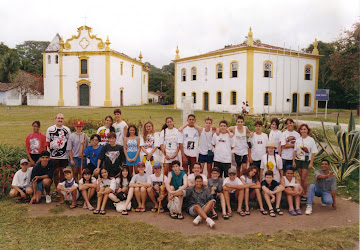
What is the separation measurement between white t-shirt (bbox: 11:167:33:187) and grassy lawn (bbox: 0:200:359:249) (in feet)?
3.51

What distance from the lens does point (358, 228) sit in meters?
5.09

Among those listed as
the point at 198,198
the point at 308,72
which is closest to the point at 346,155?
the point at 198,198

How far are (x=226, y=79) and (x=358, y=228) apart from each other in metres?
26.6

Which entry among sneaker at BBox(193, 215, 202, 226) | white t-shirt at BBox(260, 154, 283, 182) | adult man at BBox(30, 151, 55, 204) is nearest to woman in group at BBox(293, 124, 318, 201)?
white t-shirt at BBox(260, 154, 283, 182)

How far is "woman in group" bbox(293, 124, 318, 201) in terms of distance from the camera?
637 cm

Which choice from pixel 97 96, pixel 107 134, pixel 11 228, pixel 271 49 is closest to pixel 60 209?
pixel 11 228

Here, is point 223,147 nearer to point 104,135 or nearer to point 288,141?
point 288,141

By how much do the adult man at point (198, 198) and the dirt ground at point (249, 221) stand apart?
0.18 meters

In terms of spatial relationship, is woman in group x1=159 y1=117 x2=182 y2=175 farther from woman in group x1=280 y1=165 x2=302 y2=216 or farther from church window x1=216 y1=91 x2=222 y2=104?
church window x1=216 y1=91 x2=222 y2=104

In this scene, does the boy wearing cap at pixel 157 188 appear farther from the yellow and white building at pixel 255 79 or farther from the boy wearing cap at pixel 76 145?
the yellow and white building at pixel 255 79

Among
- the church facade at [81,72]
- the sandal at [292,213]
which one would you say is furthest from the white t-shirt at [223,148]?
the church facade at [81,72]

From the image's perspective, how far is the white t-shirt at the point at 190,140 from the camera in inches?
266

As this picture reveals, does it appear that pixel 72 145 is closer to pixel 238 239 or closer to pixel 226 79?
pixel 238 239

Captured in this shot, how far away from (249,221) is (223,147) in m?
1.68
